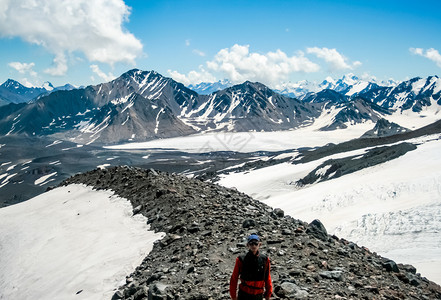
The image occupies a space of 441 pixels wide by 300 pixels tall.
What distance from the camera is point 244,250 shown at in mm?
11789

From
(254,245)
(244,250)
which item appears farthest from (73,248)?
(254,245)

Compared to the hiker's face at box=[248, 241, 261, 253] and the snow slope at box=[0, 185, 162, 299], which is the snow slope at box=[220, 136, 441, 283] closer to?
the hiker's face at box=[248, 241, 261, 253]

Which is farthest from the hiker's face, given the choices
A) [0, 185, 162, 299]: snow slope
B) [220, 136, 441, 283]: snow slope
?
[220, 136, 441, 283]: snow slope

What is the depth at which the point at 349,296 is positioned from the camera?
9.09 m

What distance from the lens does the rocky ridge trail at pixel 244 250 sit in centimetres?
947

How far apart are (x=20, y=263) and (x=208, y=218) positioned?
10.3 metres

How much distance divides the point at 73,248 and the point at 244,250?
10.3 metres

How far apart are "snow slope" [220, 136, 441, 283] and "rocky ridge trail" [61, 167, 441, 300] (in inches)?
257

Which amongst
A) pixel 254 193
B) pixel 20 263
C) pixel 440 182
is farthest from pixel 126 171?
pixel 254 193

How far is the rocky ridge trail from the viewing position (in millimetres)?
9469

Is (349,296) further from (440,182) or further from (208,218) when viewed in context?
(440,182)

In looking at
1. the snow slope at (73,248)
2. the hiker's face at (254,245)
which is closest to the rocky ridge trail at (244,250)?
the snow slope at (73,248)

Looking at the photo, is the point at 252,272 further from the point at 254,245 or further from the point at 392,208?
the point at 392,208

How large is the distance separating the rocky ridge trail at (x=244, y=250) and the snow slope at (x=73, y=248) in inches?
44.2
